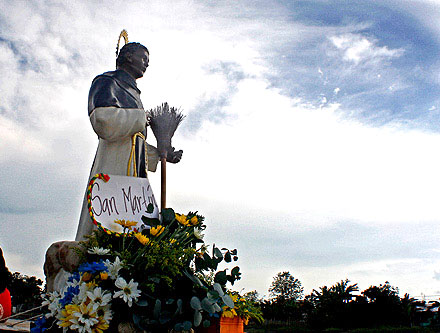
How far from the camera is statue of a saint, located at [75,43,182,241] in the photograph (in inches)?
189

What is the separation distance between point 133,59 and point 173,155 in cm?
126

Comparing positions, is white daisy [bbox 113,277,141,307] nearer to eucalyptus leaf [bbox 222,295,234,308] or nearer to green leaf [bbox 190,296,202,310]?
green leaf [bbox 190,296,202,310]

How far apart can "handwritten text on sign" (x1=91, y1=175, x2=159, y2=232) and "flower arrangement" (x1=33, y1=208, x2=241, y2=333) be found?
1.23ft

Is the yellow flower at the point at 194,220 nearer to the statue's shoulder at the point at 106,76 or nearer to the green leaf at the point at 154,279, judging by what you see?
the green leaf at the point at 154,279

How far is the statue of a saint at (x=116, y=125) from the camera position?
4812 millimetres

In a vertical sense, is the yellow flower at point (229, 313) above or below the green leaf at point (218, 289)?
below

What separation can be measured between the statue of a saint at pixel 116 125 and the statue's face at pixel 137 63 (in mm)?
97

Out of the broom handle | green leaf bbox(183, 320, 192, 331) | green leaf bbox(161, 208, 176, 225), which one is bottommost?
green leaf bbox(183, 320, 192, 331)

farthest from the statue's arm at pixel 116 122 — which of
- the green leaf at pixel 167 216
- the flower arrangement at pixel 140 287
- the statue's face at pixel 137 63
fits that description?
the flower arrangement at pixel 140 287

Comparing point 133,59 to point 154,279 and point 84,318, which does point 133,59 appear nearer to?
point 154,279

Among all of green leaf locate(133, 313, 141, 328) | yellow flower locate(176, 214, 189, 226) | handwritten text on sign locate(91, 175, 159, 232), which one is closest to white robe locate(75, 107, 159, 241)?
handwritten text on sign locate(91, 175, 159, 232)

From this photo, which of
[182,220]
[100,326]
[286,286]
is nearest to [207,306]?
[100,326]

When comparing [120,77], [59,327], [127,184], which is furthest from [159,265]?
[120,77]

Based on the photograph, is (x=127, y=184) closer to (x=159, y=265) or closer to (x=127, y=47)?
(x=159, y=265)
